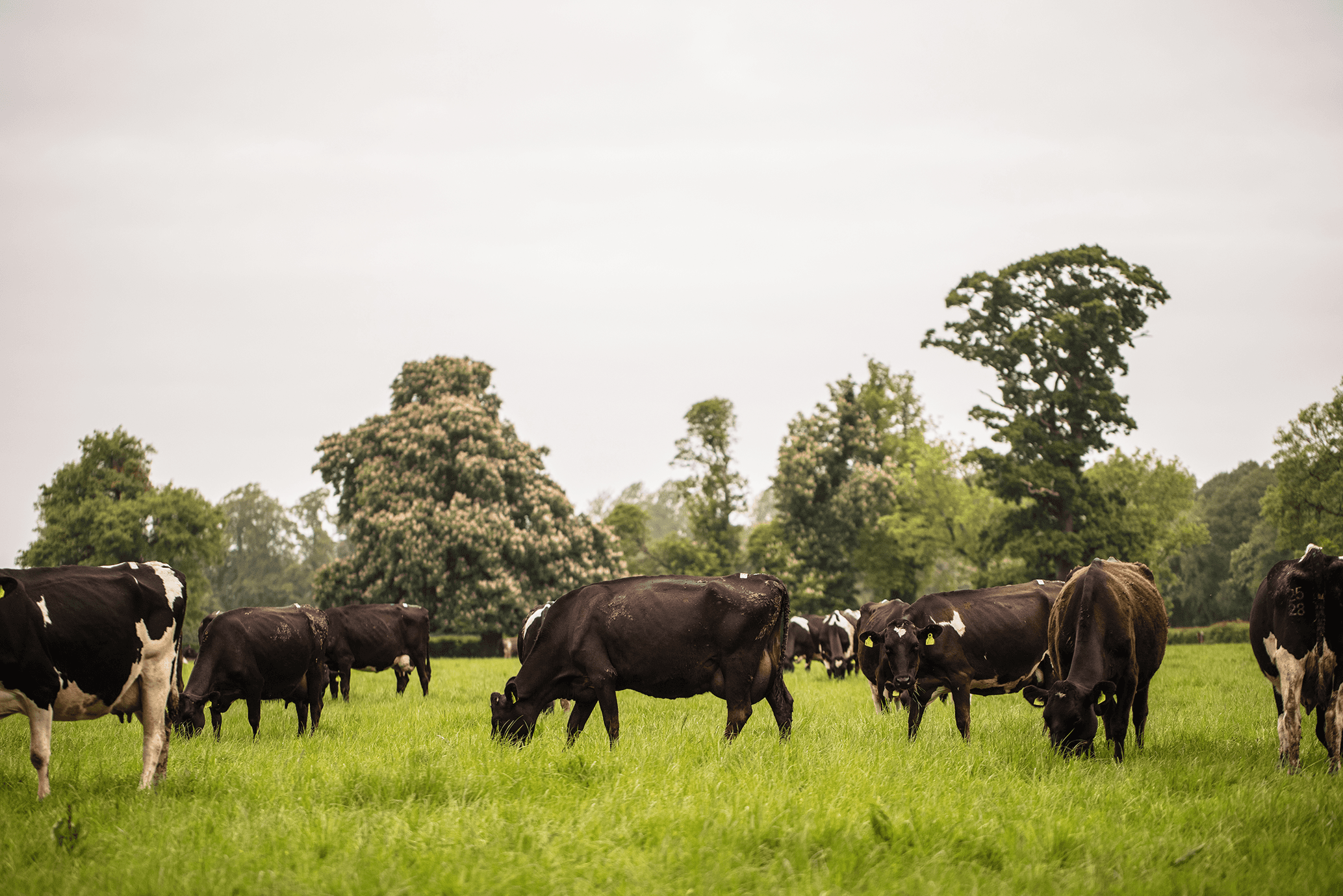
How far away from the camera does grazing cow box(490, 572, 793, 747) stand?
9.62m

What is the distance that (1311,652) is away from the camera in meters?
7.66

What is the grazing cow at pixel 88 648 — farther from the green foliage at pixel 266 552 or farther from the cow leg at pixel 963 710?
the green foliage at pixel 266 552

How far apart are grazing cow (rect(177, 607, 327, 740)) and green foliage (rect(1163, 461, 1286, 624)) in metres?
54.3

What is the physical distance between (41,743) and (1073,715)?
8635 millimetres

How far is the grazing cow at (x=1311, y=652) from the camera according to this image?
25.0 feet

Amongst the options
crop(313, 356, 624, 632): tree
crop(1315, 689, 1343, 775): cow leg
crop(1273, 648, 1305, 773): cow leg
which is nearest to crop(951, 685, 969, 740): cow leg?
crop(1273, 648, 1305, 773): cow leg

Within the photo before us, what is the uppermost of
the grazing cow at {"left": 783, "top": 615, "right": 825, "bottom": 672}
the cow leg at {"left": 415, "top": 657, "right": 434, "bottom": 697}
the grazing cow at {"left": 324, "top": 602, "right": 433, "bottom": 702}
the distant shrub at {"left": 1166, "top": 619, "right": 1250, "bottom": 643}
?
the grazing cow at {"left": 324, "top": 602, "right": 433, "bottom": 702}

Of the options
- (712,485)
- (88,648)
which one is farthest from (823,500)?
(88,648)

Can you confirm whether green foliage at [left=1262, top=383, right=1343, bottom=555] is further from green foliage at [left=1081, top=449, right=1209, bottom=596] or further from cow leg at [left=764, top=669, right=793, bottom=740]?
cow leg at [left=764, top=669, right=793, bottom=740]

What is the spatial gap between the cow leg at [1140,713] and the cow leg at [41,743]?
983 cm

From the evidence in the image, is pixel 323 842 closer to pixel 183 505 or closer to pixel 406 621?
pixel 406 621

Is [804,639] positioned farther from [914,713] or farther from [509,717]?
[509,717]

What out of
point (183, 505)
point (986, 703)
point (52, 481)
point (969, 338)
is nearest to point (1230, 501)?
point (969, 338)

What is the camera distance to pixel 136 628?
300 inches
